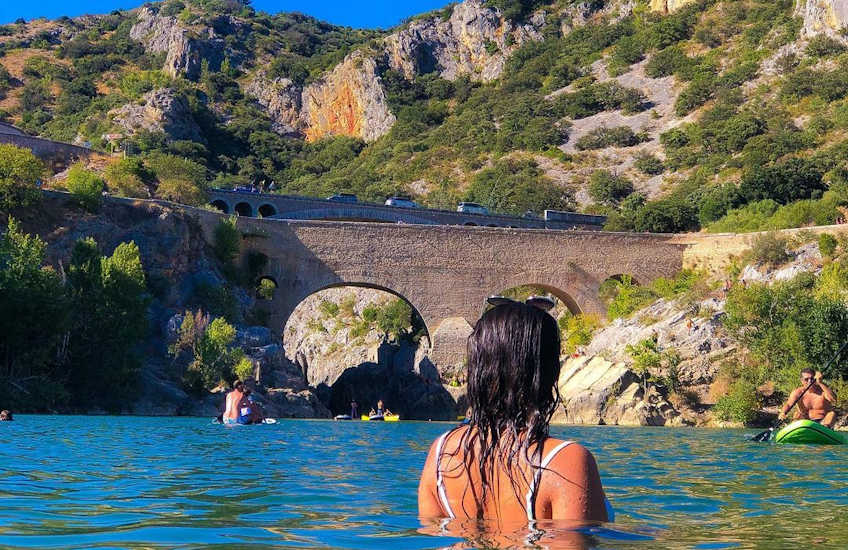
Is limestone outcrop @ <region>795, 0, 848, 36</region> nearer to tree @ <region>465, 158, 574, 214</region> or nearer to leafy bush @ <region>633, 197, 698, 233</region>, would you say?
tree @ <region>465, 158, 574, 214</region>

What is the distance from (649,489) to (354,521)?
3.51 m

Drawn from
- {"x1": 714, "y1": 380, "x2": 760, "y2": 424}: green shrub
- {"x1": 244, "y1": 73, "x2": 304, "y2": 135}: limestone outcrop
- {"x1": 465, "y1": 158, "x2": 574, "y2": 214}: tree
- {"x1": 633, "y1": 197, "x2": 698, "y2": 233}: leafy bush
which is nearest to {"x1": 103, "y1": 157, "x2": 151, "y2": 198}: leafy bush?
{"x1": 633, "y1": 197, "x2": 698, "y2": 233}: leafy bush

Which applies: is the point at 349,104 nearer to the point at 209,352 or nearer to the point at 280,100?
the point at 280,100

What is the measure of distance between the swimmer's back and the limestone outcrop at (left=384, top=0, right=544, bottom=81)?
3346 inches

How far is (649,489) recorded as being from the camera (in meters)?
8.27

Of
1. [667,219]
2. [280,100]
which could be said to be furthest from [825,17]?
[280,100]

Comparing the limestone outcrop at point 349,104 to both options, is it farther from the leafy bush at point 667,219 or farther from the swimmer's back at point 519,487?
the swimmer's back at point 519,487

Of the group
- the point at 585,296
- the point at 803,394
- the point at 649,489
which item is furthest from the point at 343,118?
the point at 649,489

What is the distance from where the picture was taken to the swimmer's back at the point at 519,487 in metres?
3.43

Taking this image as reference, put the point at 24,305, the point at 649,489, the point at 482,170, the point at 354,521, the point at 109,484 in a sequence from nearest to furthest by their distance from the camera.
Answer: the point at 354,521, the point at 109,484, the point at 649,489, the point at 24,305, the point at 482,170

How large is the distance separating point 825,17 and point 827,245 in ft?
116

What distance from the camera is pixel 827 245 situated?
37250 millimetres

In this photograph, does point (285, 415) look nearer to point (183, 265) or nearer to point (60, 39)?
point (183, 265)

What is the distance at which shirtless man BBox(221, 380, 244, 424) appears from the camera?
69.3 ft
